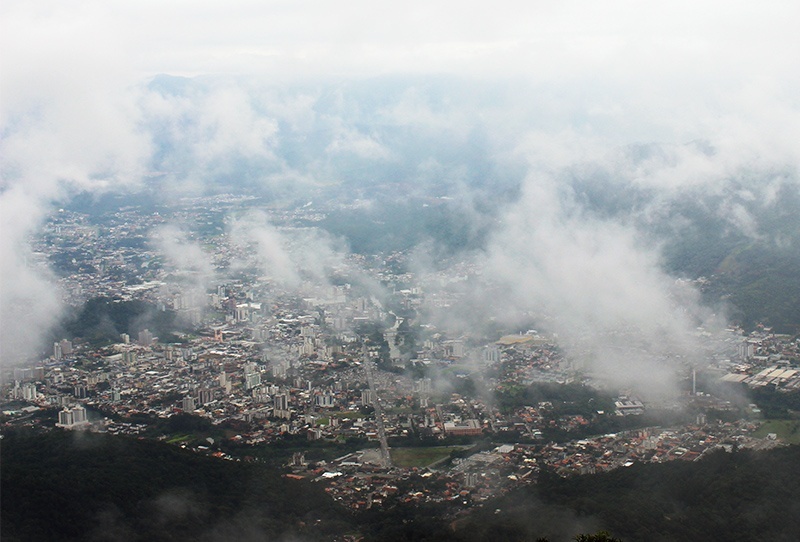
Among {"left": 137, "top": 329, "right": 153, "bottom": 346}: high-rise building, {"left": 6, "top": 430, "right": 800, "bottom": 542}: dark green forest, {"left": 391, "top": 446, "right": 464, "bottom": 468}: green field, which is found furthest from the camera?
{"left": 137, "top": 329, "right": 153, "bottom": 346}: high-rise building

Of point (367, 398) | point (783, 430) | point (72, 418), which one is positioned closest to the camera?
point (72, 418)

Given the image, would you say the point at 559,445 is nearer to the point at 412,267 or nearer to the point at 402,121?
the point at 412,267

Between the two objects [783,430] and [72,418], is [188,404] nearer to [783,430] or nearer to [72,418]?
[72,418]

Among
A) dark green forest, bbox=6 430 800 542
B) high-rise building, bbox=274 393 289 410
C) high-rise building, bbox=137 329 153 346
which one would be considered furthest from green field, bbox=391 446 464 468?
high-rise building, bbox=137 329 153 346

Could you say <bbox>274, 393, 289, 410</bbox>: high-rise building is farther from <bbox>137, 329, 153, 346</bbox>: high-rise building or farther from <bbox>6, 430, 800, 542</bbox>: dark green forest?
<bbox>137, 329, 153, 346</bbox>: high-rise building

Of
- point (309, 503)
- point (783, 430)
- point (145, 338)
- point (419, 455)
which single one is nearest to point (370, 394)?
point (419, 455)

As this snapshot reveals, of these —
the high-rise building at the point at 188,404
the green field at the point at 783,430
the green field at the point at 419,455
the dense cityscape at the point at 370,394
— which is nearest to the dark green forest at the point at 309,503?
the dense cityscape at the point at 370,394

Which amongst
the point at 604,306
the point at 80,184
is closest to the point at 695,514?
the point at 604,306
